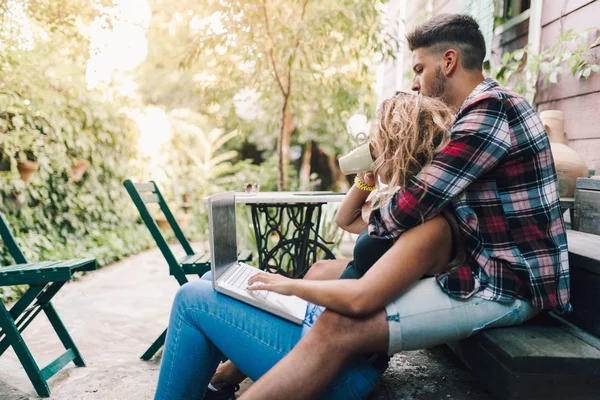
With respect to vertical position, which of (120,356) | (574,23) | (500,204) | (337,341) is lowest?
(120,356)

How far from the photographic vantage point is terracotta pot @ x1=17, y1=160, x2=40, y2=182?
164 inches

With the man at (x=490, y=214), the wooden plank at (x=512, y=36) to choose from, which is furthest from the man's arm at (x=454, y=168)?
the wooden plank at (x=512, y=36)

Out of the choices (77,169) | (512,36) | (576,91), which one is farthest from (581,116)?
(77,169)

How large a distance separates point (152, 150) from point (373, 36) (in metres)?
3.66

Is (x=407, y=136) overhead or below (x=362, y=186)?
overhead

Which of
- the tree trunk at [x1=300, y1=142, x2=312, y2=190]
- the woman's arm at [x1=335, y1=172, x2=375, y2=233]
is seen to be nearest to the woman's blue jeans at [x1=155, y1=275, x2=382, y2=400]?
the woman's arm at [x1=335, y1=172, x2=375, y2=233]

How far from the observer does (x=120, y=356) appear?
8.97 ft

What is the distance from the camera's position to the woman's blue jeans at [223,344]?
4.70 feet

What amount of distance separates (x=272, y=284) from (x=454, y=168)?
598 mm

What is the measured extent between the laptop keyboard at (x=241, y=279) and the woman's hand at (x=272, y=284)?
0.05 meters

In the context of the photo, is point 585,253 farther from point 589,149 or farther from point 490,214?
point 589,149

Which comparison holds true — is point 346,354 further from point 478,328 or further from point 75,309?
point 75,309

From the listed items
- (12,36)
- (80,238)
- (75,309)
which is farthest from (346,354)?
(80,238)

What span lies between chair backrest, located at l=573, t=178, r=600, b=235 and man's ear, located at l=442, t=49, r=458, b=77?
2.78ft
